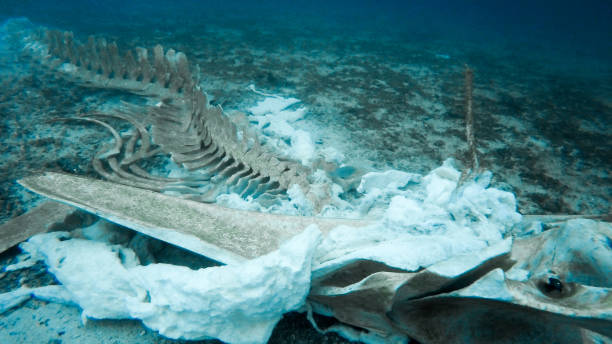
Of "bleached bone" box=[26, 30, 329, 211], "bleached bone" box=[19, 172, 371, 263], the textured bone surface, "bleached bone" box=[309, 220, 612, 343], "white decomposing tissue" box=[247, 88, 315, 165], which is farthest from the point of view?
"white decomposing tissue" box=[247, 88, 315, 165]

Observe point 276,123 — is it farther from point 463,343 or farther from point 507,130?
point 507,130

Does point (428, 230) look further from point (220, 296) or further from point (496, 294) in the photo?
point (220, 296)


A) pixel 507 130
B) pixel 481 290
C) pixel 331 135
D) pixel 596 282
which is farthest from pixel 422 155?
pixel 481 290

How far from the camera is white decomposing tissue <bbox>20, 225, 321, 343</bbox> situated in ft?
3.38

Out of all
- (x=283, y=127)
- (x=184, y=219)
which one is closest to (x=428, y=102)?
(x=283, y=127)

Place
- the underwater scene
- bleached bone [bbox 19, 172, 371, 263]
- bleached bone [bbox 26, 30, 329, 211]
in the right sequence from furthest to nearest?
bleached bone [bbox 26, 30, 329, 211]
bleached bone [bbox 19, 172, 371, 263]
the underwater scene

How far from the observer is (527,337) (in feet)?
2.91

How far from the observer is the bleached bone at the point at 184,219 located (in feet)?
4.50

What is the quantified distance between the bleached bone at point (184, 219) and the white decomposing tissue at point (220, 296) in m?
0.21

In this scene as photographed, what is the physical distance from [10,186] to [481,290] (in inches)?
122

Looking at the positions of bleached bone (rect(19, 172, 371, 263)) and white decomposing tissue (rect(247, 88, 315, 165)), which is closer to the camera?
bleached bone (rect(19, 172, 371, 263))

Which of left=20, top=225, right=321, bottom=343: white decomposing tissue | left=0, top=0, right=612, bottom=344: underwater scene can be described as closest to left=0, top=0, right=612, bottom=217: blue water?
left=0, top=0, right=612, bottom=344: underwater scene

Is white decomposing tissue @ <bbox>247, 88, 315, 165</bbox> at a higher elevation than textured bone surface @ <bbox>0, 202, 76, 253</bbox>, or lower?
higher

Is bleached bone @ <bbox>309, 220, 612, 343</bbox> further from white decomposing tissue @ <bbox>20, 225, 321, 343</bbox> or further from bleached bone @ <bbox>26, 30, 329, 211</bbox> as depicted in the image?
bleached bone @ <bbox>26, 30, 329, 211</bbox>
